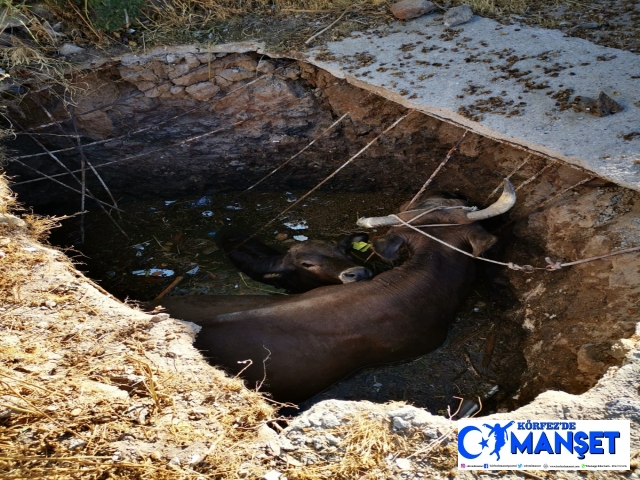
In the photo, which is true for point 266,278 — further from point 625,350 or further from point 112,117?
point 625,350

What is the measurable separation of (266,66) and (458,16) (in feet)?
6.29

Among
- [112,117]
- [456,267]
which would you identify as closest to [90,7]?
[112,117]

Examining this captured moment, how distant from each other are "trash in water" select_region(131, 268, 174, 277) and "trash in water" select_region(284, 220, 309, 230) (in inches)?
52.0

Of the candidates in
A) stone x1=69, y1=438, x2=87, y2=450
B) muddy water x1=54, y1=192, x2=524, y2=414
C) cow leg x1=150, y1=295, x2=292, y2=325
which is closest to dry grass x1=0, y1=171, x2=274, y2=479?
stone x1=69, y1=438, x2=87, y2=450

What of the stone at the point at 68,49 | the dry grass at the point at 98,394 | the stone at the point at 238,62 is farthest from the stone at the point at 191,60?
the dry grass at the point at 98,394

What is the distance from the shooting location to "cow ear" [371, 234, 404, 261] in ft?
17.5

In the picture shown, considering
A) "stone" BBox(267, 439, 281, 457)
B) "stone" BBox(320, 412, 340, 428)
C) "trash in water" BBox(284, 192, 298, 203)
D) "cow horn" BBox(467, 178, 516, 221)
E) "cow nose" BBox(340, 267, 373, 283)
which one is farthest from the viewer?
"trash in water" BBox(284, 192, 298, 203)

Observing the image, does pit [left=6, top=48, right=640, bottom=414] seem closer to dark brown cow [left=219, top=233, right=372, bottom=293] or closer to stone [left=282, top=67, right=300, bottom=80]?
stone [left=282, top=67, right=300, bottom=80]

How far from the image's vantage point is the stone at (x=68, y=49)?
18.7ft

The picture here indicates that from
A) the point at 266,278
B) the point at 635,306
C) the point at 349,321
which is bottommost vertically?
the point at 266,278

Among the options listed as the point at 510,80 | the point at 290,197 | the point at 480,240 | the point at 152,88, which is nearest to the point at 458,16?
the point at 510,80

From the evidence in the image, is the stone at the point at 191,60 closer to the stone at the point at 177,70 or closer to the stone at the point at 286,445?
the stone at the point at 177,70

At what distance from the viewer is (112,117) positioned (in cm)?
607

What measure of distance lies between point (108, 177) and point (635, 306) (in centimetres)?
528
